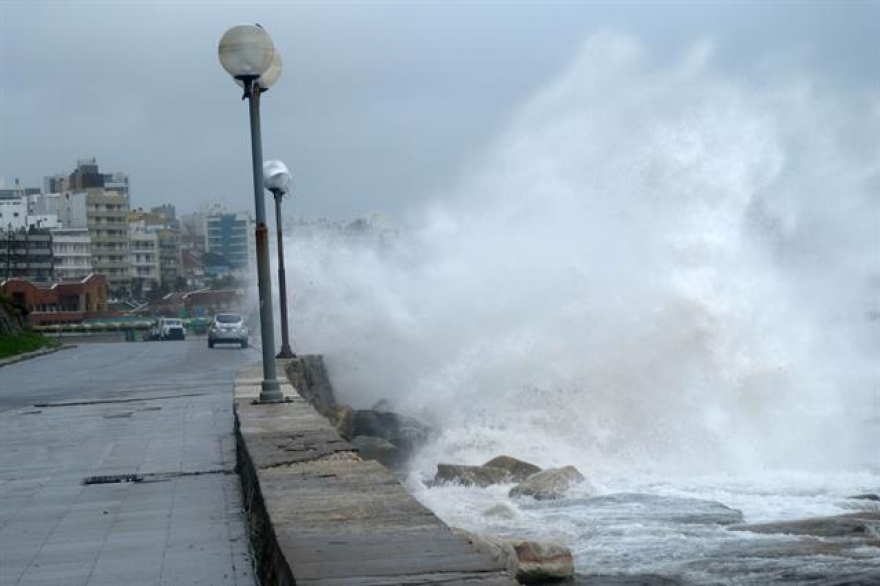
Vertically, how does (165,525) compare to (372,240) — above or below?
below

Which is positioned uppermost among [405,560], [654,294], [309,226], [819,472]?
[309,226]

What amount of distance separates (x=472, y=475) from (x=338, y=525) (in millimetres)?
9588

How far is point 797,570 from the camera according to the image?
9.89 meters

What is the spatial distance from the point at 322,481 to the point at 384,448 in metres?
11.3

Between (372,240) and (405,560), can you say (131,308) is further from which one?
Answer: (405,560)

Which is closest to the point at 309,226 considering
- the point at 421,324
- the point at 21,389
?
the point at 421,324

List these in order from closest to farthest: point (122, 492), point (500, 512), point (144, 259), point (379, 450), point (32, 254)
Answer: point (122, 492) < point (500, 512) < point (379, 450) < point (32, 254) < point (144, 259)

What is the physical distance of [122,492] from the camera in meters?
8.84

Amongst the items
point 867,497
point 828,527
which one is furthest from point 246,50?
point 867,497

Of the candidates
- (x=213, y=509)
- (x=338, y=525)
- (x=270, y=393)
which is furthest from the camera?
(x=270, y=393)

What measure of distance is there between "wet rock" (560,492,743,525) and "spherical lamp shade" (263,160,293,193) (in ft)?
25.6

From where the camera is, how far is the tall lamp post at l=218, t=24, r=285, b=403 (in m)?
11.9

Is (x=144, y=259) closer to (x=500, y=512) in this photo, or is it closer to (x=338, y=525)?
(x=500, y=512)

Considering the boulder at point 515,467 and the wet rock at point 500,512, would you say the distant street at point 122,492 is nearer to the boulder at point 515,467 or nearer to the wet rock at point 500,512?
the wet rock at point 500,512
